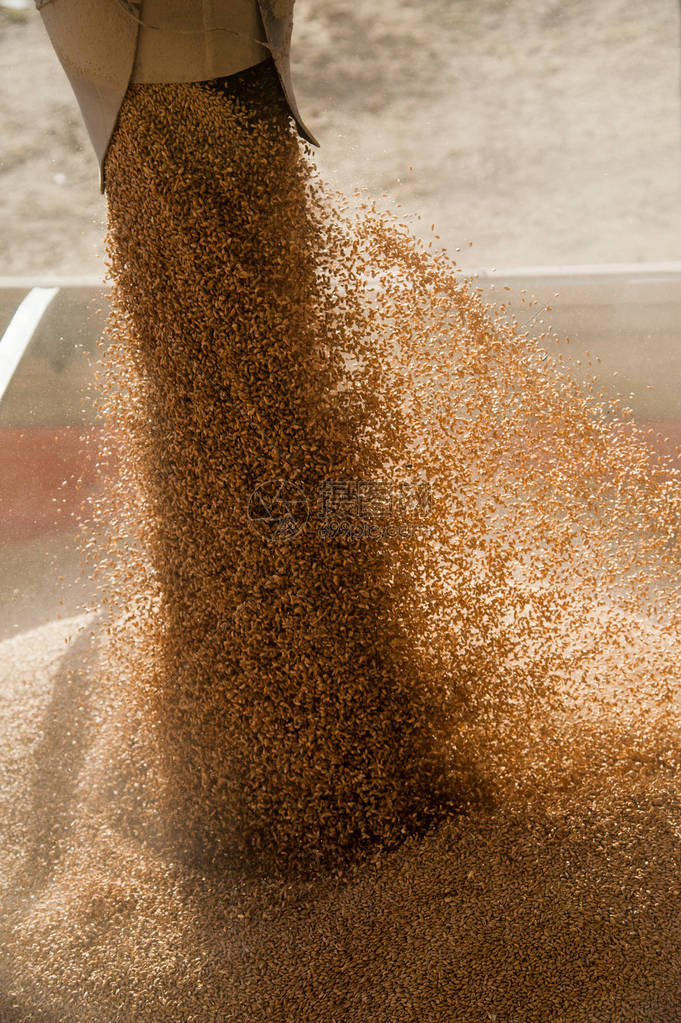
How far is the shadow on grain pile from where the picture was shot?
0.88m

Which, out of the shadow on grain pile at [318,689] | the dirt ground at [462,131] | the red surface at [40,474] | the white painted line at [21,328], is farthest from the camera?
the dirt ground at [462,131]

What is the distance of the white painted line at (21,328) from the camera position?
161 centimetres

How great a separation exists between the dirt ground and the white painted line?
563 millimetres

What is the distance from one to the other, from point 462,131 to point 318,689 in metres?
1.83

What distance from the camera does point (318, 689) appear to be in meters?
0.99

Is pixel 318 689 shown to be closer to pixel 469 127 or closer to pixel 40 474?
pixel 40 474

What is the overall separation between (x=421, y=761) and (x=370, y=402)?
0.45m

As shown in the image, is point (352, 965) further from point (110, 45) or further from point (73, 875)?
point (110, 45)

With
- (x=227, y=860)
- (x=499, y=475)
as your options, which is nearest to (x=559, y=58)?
(x=499, y=475)

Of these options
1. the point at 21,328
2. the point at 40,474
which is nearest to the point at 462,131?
the point at 21,328

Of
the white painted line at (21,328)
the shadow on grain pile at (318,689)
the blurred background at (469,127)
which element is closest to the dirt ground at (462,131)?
the blurred background at (469,127)

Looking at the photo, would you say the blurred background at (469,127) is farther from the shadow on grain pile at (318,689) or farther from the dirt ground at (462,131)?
the shadow on grain pile at (318,689)

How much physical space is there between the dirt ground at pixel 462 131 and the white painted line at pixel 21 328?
56cm

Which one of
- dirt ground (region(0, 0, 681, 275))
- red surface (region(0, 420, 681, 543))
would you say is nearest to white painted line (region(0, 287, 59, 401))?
red surface (region(0, 420, 681, 543))
